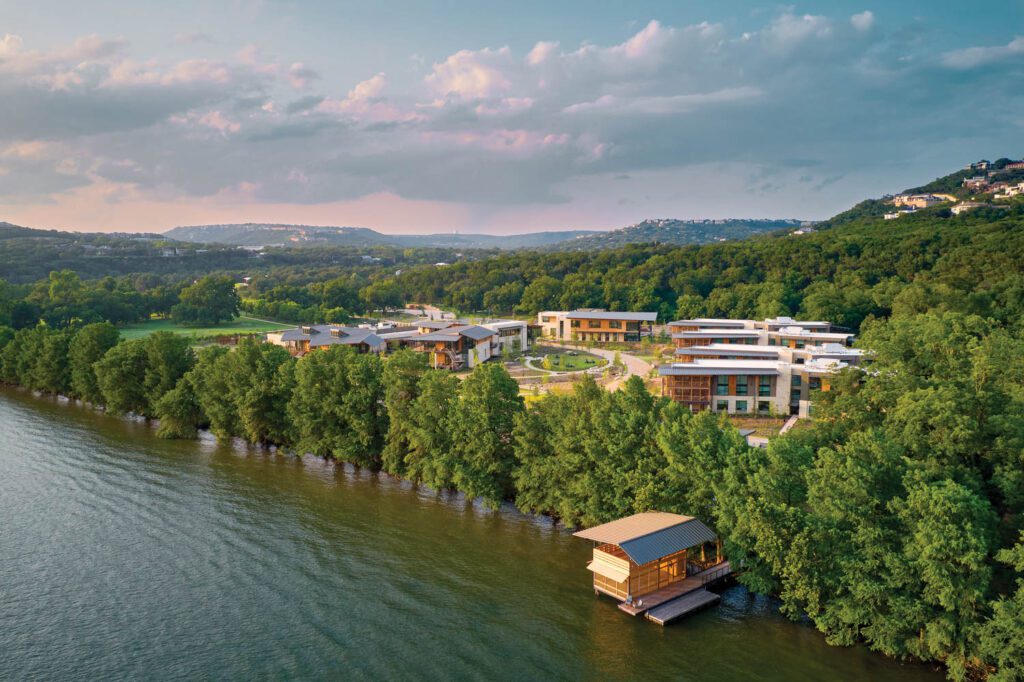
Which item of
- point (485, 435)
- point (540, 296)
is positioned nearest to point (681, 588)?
point (485, 435)

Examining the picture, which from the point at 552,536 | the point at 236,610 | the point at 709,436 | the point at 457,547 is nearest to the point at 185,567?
the point at 236,610

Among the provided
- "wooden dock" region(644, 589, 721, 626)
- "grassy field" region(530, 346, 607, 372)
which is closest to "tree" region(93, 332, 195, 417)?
"grassy field" region(530, 346, 607, 372)

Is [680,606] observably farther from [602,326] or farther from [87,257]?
[87,257]

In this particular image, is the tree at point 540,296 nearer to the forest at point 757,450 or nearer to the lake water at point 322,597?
the forest at point 757,450

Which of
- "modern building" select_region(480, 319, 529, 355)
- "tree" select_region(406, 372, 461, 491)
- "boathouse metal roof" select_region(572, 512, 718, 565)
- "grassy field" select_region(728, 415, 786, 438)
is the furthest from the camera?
"modern building" select_region(480, 319, 529, 355)

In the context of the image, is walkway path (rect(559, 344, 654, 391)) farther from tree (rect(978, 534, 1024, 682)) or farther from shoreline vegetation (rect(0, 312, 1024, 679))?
tree (rect(978, 534, 1024, 682))
